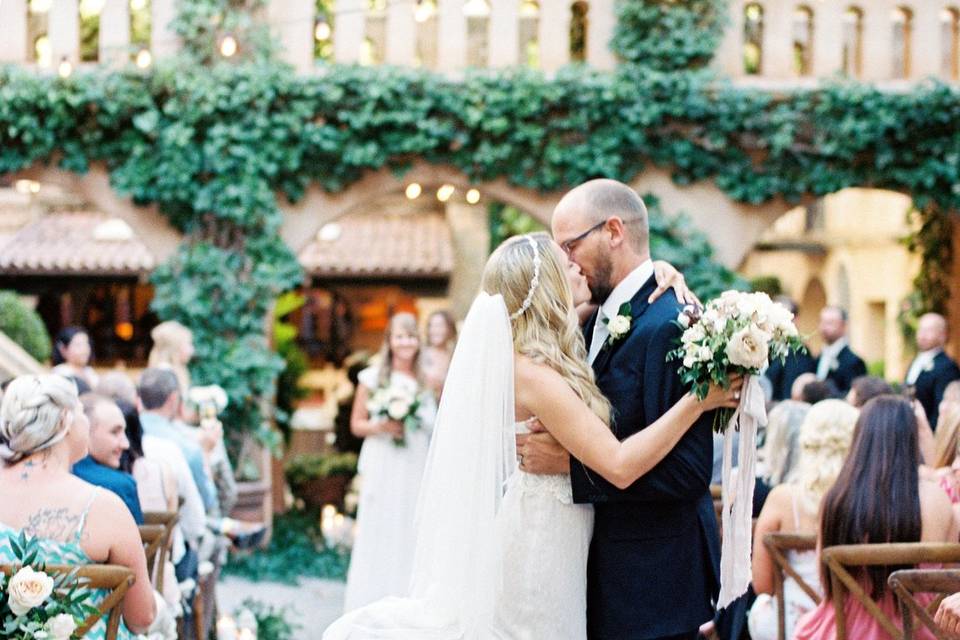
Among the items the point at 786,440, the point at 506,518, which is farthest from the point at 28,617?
the point at 786,440

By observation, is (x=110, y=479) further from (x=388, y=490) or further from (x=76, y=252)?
(x=76, y=252)

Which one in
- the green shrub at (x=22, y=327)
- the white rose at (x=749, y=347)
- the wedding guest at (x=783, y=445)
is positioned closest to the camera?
the white rose at (x=749, y=347)

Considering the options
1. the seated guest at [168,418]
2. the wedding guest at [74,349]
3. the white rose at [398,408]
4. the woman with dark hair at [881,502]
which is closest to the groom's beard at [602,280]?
the woman with dark hair at [881,502]

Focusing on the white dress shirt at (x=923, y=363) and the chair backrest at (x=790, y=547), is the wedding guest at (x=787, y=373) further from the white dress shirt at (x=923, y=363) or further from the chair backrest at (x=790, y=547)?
the chair backrest at (x=790, y=547)

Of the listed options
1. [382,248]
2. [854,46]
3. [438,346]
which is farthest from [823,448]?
[382,248]

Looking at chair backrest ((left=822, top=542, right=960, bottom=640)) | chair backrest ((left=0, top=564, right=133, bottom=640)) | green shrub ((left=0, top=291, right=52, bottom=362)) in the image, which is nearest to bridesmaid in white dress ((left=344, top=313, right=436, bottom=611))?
chair backrest ((left=822, top=542, right=960, bottom=640))

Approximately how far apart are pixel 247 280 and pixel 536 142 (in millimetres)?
2486

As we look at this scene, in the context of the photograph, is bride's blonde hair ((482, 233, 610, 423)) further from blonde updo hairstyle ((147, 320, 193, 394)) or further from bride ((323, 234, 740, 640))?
blonde updo hairstyle ((147, 320, 193, 394))

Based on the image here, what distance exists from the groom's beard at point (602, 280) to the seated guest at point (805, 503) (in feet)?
6.30

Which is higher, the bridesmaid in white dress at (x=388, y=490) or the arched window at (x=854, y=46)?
the arched window at (x=854, y=46)

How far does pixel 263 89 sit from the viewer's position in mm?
10914

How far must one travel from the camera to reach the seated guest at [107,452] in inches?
221

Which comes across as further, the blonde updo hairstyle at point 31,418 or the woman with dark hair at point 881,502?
the woman with dark hair at point 881,502

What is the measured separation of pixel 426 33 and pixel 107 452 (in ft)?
21.1
